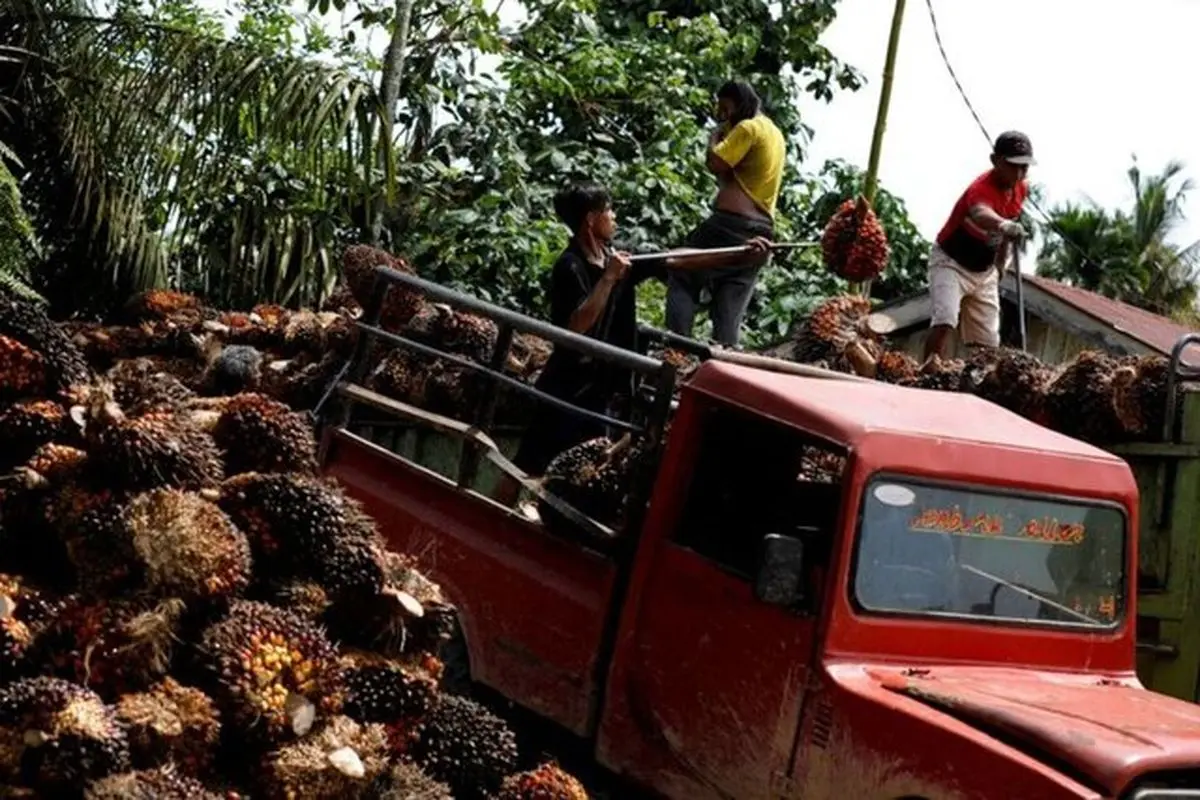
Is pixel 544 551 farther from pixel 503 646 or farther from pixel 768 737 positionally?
pixel 768 737

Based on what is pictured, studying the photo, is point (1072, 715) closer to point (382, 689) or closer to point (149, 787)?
point (382, 689)

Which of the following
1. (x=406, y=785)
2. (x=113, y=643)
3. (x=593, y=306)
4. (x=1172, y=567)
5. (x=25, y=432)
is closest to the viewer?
(x=113, y=643)

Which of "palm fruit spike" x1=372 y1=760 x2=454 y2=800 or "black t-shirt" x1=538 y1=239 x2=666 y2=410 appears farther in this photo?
"black t-shirt" x1=538 y1=239 x2=666 y2=410

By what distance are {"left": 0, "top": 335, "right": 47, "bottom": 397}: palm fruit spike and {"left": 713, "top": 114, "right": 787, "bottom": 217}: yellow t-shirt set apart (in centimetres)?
488

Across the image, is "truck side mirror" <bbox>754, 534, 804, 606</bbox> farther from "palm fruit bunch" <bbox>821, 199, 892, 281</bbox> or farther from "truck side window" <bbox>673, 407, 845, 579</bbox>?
"palm fruit bunch" <bbox>821, 199, 892, 281</bbox>

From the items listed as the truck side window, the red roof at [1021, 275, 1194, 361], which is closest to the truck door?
the truck side window

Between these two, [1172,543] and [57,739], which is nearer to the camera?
[57,739]

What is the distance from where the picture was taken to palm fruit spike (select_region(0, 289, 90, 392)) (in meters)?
5.55

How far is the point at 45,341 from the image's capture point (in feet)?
18.4

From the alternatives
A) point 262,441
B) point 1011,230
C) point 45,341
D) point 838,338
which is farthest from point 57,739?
point 1011,230

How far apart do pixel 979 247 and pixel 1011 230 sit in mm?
315

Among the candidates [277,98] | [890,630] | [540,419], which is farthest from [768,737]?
[277,98]

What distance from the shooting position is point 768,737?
574cm

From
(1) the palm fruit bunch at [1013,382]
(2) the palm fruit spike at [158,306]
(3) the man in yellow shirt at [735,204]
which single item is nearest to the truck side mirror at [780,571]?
(1) the palm fruit bunch at [1013,382]
